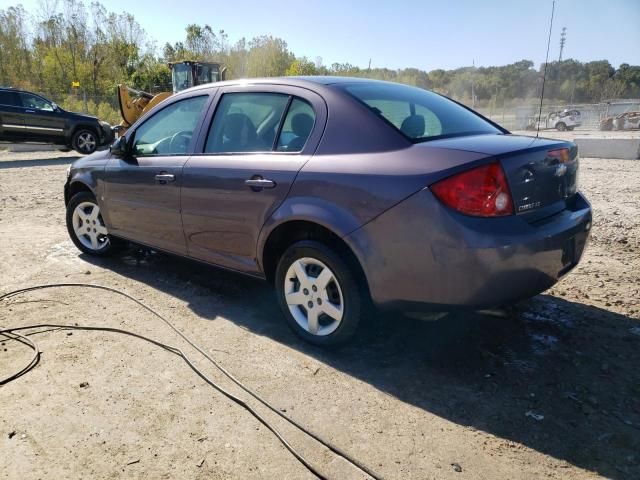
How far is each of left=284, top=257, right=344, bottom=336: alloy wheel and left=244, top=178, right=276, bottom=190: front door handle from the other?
1.71 feet

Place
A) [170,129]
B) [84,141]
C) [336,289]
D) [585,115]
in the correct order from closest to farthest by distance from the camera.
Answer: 1. [336,289]
2. [170,129]
3. [84,141]
4. [585,115]

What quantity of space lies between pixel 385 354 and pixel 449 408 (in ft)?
2.15

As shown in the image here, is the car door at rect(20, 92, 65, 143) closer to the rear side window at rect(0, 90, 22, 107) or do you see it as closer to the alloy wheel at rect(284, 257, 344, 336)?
the rear side window at rect(0, 90, 22, 107)

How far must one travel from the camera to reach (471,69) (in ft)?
237

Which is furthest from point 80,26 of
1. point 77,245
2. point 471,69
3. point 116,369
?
point 471,69

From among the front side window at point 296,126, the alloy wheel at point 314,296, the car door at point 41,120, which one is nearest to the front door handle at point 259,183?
the front side window at point 296,126

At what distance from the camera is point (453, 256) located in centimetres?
253

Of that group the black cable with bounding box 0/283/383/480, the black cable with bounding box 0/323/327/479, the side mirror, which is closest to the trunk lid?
the black cable with bounding box 0/283/383/480

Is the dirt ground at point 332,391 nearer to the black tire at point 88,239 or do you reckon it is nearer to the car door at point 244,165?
the car door at point 244,165

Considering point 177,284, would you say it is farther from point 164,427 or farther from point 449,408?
point 449,408

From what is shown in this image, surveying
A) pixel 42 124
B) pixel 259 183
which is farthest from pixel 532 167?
pixel 42 124

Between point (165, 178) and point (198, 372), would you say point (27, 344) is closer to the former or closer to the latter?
point (198, 372)

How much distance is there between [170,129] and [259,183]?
4.87 feet

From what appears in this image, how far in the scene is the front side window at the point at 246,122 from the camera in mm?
3408
